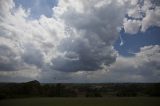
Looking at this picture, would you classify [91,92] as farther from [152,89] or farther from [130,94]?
[152,89]

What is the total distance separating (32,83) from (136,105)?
1362 cm

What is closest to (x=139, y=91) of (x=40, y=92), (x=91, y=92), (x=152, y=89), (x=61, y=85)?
(x=152, y=89)

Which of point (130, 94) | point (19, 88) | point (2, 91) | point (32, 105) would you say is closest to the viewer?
point (32, 105)

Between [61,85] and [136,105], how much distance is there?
42.9 feet

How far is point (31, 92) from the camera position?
27.6 meters

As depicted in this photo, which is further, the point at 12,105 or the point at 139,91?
the point at 139,91

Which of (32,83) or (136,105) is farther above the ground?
(32,83)

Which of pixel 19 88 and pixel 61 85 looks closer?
pixel 19 88

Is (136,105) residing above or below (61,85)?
below

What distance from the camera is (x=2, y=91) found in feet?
83.4

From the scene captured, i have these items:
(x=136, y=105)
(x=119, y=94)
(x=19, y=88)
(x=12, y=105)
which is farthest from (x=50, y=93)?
(x=136, y=105)

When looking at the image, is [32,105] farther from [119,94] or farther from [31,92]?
[119,94]

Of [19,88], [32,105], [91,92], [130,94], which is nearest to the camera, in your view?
[32,105]

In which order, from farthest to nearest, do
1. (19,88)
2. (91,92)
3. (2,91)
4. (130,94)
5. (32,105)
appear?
(91,92) → (130,94) → (19,88) → (2,91) → (32,105)
